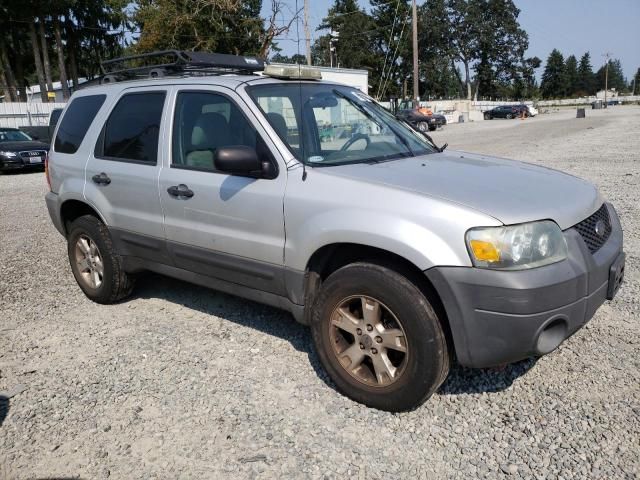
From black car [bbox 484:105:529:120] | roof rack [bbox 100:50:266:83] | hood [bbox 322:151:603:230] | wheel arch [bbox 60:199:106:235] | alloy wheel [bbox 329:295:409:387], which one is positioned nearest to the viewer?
hood [bbox 322:151:603:230]

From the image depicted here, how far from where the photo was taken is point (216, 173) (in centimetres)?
369

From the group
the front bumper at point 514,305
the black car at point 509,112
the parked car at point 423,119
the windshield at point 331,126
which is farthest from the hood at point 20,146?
the black car at point 509,112

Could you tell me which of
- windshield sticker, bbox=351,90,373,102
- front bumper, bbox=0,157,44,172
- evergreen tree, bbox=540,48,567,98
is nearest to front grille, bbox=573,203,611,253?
windshield sticker, bbox=351,90,373,102

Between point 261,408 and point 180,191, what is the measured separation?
160 cm

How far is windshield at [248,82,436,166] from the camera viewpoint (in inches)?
139

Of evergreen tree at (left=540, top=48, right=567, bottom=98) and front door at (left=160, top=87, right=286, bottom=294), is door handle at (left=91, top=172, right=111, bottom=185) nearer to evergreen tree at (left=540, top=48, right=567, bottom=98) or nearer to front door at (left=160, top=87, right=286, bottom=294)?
front door at (left=160, top=87, right=286, bottom=294)

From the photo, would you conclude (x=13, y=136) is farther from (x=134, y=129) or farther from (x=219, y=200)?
(x=219, y=200)

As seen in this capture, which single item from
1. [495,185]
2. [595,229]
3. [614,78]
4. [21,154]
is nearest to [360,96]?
[495,185]

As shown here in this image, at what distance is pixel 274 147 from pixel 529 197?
150 cm

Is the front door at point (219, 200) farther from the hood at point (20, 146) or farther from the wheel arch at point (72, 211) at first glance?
the hood at point (20, 146)

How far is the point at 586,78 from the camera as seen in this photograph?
439ft

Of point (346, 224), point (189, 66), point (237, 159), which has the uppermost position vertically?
point (189, 66)

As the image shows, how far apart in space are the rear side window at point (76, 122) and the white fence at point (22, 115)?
27324mm

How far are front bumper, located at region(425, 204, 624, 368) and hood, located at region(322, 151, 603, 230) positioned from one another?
247 millimetres
